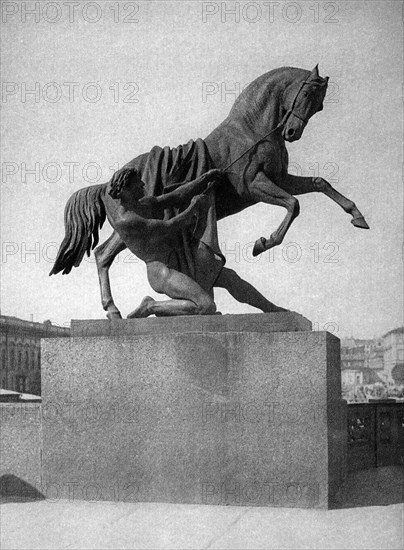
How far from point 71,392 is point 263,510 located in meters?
2.21

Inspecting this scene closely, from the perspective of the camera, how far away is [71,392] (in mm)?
7938

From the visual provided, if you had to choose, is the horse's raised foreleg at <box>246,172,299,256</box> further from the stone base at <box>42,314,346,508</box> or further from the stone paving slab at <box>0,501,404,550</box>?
the stone paving slab at <box>0,501,404,550</box>

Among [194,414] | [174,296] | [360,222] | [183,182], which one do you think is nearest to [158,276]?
[174,296]

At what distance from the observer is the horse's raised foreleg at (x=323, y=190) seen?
8.76m

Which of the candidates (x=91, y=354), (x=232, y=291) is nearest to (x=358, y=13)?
(x=232, y=291)

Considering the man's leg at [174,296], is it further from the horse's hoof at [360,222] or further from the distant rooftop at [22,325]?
the distant rooftop at [22,325]

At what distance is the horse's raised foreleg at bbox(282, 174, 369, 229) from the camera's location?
28.7 feet

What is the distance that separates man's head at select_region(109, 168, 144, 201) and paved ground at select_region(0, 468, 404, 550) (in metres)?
2.96

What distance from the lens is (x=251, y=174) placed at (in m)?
8.82

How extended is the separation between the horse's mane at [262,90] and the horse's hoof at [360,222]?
1.61 m

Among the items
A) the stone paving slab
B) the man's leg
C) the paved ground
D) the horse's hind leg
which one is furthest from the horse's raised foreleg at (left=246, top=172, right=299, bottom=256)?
the stone paving slab

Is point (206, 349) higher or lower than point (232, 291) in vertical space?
lower

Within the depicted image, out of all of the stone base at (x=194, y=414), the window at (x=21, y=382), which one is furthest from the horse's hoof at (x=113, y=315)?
the window at (x=21, y=382)

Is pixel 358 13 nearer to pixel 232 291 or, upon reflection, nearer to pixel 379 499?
pixel 232 291
